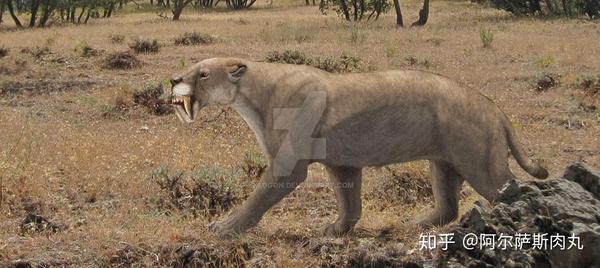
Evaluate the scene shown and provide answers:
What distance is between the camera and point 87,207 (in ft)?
24.8

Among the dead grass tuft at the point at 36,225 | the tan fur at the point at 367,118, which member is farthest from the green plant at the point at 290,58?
the tan fur at the point at 367,118

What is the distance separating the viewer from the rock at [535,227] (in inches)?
196

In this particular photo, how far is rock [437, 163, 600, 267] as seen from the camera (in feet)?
16.3

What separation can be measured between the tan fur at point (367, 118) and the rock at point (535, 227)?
489 millimetres

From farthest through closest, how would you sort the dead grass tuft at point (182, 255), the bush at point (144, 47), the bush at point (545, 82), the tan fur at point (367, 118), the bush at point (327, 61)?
1. the bush at point (144, 47)
2. the bush at point (327, 61)
3. the bush at point (545, 82)
4. the dead grass tuft at point (182, 255)
5. the tan fur at point (367, 118)

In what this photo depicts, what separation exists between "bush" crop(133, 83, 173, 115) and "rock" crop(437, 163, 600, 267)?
8.24 meters

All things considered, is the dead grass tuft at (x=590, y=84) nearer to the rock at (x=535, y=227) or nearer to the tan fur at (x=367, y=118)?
the tan fur at (x=367, y=118)

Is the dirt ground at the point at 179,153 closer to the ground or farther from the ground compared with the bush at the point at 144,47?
farther from the ground

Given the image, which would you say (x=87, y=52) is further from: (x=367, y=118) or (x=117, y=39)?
(x=367, y=118)

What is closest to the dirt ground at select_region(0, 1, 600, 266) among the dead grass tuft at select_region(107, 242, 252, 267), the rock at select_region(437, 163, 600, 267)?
the dead grass tuft at select_region(107, 242, 252, 267)

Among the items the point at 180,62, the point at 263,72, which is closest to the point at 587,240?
the point at 263,72

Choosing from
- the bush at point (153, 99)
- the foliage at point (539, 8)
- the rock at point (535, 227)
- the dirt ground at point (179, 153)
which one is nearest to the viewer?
the rock at point (535, 227)

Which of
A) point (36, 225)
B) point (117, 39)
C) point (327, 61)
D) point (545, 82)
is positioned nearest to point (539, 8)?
point (117, 39)

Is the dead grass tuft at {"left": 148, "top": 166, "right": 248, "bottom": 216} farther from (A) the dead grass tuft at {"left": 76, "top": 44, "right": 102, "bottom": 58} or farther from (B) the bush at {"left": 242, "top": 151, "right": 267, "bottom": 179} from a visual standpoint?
(A) the dead grass tuft at {"left": 76, "top": 44, "right": 102, "bottom": 58}
